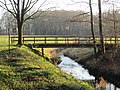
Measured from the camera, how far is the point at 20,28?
115 feet

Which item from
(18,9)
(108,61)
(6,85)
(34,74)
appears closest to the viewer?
(6,85)

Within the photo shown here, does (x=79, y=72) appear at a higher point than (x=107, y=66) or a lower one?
lower

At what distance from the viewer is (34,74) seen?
583 inches

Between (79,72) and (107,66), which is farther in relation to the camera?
(79,72)

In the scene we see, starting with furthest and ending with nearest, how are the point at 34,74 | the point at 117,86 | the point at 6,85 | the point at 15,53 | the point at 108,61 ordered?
the point at 108,61
the point at 15,53
the point at 117,86
the point at 34,74
the point at 6,85

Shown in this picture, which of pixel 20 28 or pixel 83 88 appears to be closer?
pixel 83 88

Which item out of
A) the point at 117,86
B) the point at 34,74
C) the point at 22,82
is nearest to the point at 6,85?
the point at 22,82

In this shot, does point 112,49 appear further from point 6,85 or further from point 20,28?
point 6,85

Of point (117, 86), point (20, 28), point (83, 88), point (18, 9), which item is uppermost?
point (18, 9)

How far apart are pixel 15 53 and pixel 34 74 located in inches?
417

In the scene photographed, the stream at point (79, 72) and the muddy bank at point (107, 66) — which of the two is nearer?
the stream at point (79, 72)

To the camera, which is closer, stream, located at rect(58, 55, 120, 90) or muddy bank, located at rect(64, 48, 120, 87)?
stream, located at rect(58, 55, 120, 90)

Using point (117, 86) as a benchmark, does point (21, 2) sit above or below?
above

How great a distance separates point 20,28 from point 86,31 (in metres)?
85.0
